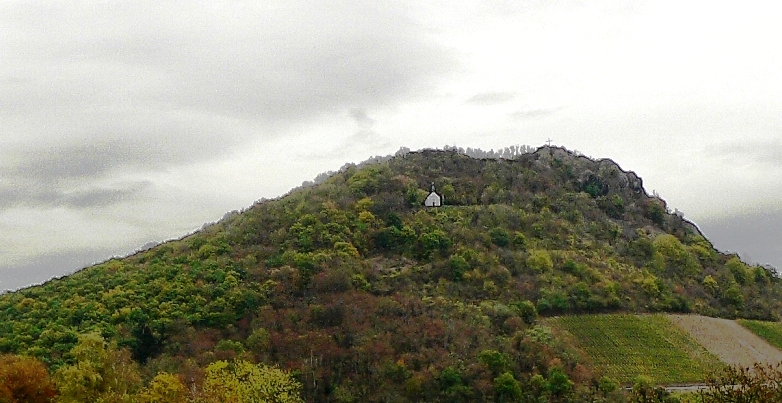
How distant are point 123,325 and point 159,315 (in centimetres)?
260

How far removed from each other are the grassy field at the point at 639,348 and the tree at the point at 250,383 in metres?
22.2

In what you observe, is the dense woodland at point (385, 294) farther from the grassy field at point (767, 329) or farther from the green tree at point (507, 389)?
the grassy field at point (767, 329)

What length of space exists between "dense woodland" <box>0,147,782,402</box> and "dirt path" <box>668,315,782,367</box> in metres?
2.27

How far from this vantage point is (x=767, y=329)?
64.4 metres

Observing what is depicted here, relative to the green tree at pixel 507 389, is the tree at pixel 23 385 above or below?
above

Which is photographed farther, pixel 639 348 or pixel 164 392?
pixel 639 348

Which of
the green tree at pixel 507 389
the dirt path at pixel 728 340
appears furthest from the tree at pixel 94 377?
the dirt path at pixel 728 340

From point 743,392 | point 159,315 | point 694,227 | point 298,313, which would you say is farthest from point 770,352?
point 159,315

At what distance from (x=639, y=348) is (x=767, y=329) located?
52.7 ft

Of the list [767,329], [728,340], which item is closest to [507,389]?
[728,340]

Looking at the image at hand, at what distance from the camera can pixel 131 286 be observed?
5950 cm

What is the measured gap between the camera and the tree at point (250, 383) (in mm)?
43281

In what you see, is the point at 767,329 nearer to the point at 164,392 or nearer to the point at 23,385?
the point at 164,392

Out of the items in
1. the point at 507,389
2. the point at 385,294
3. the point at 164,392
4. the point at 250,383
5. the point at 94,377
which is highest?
the point at 385,294
